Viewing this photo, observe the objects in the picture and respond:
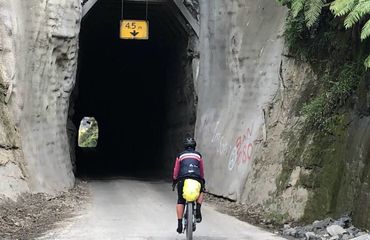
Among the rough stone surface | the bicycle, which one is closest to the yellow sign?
the rough stone surface

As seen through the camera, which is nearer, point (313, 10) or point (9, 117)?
point (313, 10)

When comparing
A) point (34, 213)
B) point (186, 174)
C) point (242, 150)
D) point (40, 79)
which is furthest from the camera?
point (40, 79)

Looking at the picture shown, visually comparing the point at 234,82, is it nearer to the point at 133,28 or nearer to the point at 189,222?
the point at 133,28

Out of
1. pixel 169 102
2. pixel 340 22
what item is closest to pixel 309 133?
pixel 340 22

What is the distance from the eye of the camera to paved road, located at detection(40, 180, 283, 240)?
332 inches

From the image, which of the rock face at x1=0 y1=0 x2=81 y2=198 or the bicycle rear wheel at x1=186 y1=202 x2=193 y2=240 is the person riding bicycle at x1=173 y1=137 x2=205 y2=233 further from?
the rock face at x1=0 y1=0 x2=81 y2=198

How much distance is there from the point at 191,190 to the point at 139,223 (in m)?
2.37

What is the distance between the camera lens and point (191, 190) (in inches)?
306

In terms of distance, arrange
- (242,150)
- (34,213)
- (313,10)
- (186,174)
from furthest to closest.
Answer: (242,150) → (34,213) → (313,10) → (186,174)

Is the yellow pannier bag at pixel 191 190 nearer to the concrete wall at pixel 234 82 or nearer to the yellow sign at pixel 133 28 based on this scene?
the concrete wall at pixel 234 82

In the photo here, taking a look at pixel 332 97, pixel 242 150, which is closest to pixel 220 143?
pixel 242 150

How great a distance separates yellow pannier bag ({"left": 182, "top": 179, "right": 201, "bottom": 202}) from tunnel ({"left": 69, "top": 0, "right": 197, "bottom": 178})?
11381mm

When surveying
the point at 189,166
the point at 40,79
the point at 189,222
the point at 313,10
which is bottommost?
the point at 189,222

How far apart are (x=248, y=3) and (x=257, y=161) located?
5.39 meters
